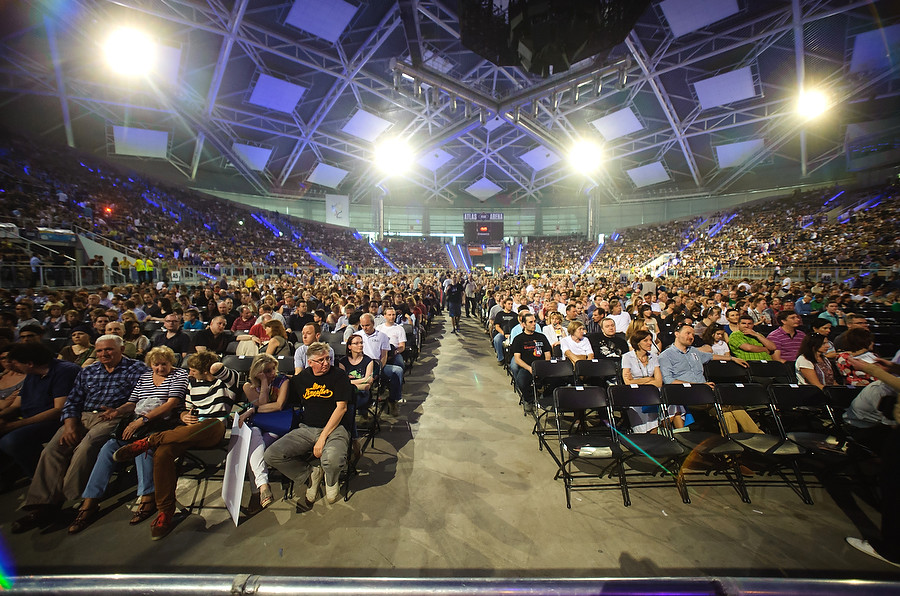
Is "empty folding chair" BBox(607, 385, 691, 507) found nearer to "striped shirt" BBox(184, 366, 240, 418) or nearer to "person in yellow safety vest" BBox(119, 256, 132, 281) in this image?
"striped shirt" BBox(184, 366, 240, 418)

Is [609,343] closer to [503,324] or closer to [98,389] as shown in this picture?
[503,324]

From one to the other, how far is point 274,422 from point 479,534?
2.16m

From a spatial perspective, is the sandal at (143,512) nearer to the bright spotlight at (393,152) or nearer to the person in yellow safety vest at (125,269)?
the person in yellow safety vest at (125,269)

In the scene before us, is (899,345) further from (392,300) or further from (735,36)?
(735,36)

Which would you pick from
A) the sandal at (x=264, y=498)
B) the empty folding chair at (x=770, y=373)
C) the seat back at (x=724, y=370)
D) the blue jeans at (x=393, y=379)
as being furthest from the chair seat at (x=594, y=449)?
the empty folding chair at (x=770, y=373)

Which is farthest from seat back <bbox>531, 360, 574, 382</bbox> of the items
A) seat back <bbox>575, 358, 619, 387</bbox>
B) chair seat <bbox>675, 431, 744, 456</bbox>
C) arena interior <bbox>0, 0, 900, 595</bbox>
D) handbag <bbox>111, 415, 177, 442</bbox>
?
handbag <bbox>111, 415, 177, 442</bbox>

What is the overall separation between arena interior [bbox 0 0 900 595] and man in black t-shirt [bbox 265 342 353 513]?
28 mm

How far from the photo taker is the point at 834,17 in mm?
15406

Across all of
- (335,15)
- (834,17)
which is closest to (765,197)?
(834,17)

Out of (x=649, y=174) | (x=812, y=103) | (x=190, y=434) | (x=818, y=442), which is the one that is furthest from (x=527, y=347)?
(x=649, y=174)

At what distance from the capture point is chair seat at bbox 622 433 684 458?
313 centimetres

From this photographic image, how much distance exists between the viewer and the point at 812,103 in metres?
20.0

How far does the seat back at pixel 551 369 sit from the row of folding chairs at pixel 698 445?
32.3 inches

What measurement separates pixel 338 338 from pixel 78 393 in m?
3.39
